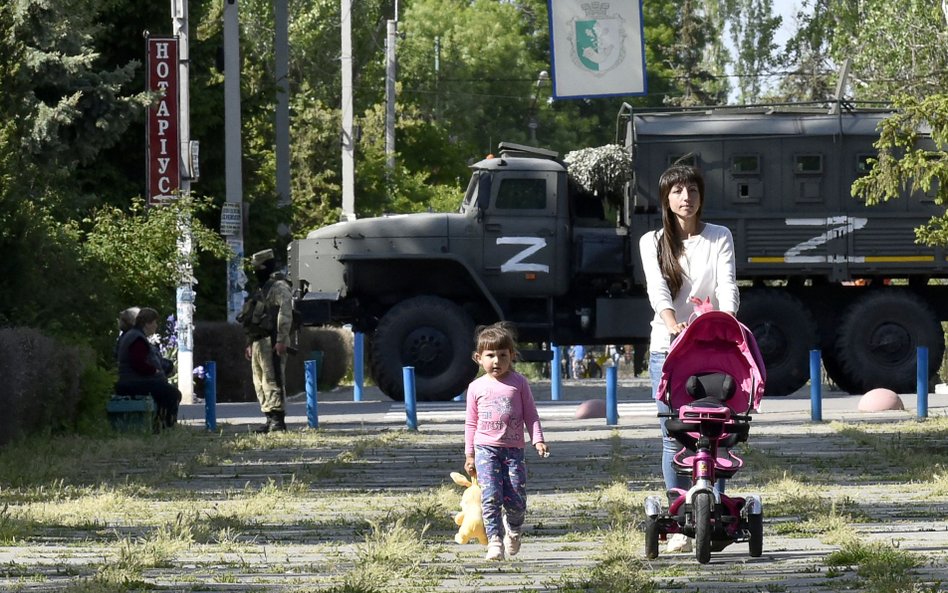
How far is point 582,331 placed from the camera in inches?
920

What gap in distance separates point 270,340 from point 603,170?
22.3 ft

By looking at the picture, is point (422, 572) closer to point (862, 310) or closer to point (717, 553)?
point (717, 553)

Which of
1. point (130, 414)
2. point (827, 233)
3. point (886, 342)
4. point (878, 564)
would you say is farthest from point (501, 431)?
point (886, 342)

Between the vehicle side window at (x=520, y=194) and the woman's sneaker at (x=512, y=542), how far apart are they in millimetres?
14463

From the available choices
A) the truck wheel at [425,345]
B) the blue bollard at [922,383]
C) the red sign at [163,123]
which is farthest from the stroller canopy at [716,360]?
the red sign at [163,123]

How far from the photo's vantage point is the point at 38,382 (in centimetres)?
1479

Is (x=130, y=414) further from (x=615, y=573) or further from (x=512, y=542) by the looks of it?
(x=615, y=573)

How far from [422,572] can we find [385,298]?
51.2 ft

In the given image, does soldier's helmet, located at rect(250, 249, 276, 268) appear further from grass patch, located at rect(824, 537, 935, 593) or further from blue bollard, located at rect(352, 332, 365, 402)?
grass patch, located at rect(824, 537, 935, 593)

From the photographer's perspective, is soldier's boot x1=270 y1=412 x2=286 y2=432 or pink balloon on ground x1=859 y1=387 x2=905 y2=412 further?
pink balloon on ground x1=859 y1=387 x2=905 y2=412

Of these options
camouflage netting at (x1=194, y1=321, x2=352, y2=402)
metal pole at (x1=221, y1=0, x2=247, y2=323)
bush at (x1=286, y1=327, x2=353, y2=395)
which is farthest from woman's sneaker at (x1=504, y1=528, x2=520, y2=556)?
bush at (x1=286, y1=327, x2=353, y2=395)

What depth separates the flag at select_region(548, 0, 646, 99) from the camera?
27344 millimetres

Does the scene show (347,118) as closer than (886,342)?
No

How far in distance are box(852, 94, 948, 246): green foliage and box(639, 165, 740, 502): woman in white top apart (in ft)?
16.2
